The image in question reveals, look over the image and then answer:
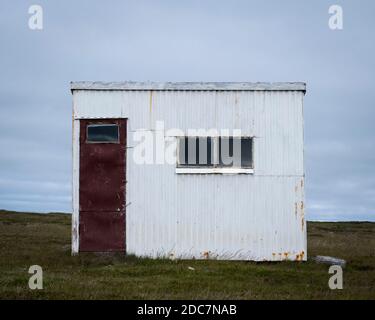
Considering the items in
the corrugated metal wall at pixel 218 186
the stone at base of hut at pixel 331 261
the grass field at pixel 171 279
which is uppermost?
the corrugated metal wall at pixel 218 186

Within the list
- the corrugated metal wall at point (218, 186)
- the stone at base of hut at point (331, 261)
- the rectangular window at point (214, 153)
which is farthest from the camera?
the rectangular window at point (214, 153)

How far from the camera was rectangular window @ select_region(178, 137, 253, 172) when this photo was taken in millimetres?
18125

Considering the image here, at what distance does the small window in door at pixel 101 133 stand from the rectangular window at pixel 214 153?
221 centimetres

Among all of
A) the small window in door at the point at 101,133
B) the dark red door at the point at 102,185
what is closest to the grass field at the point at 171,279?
the dark red door at the point at 102,185

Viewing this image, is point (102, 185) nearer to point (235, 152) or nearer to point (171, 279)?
point (235, 152)

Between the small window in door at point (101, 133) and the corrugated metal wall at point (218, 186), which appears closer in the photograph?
the corrugated metal wall at point (218, 186)

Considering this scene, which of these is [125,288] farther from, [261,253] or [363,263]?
[363,263]

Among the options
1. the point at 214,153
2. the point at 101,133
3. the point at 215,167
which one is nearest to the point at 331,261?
the point at 215,167

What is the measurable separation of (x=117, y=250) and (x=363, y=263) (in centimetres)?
809

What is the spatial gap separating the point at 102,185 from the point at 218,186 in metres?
3.78

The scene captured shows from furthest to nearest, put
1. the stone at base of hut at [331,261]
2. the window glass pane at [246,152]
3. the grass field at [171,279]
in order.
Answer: the window glass pane at [246,152] → the stone at base of hut at [331,261] → the grass field at [171,279]

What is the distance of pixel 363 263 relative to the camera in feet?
60.2

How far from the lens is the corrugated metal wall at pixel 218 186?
704 inches

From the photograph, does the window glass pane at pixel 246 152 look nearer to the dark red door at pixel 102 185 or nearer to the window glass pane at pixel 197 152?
the window glass pane at pixel 197 152
